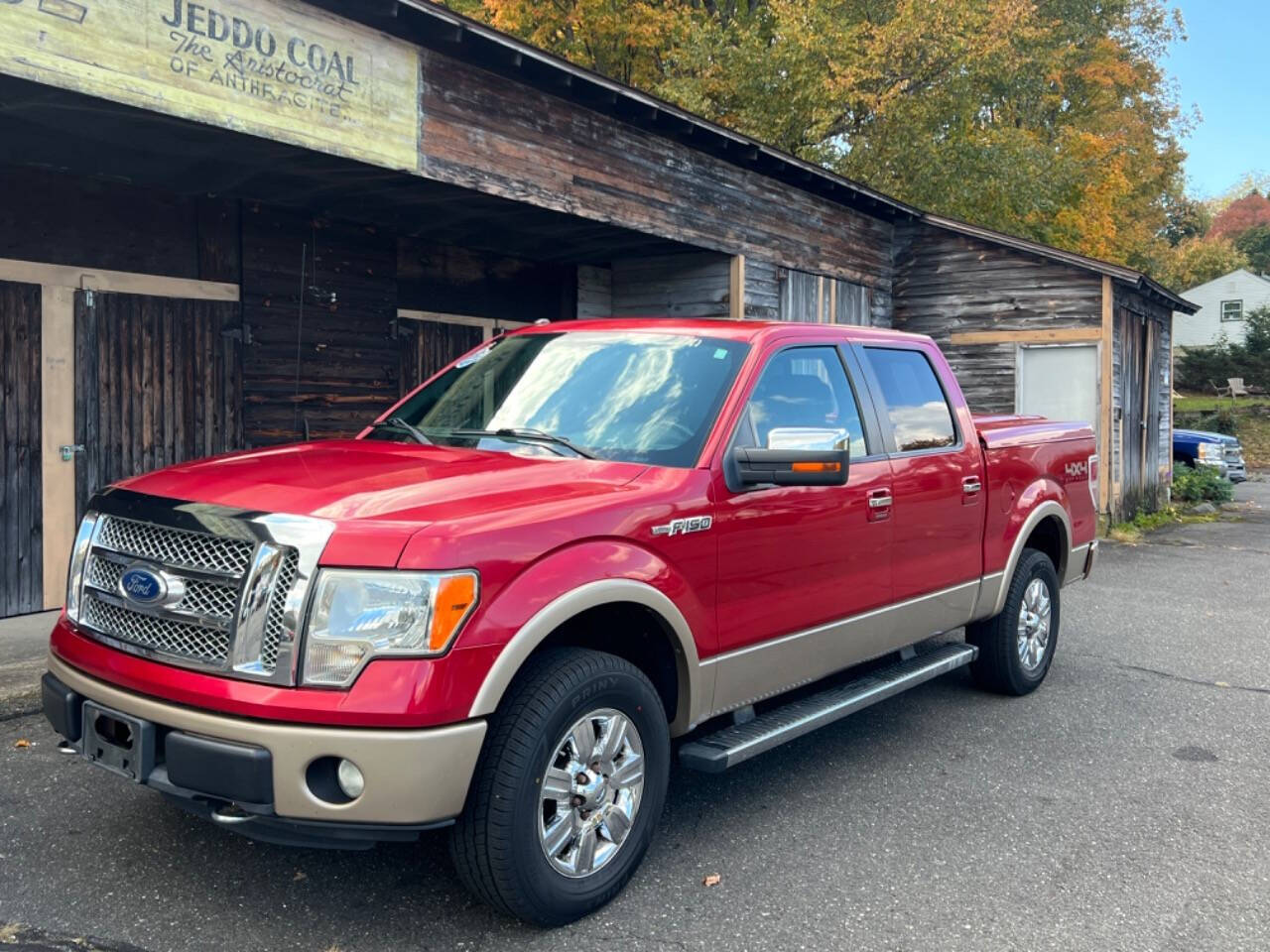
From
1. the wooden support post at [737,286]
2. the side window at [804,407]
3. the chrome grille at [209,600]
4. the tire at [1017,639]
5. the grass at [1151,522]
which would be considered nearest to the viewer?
the chrome grille at [209,600]

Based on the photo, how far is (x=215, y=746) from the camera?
2850 millimetres

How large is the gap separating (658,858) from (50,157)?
252 inches

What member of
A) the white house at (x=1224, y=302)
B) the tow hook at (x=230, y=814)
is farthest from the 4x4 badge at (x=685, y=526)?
the white house at (x=1224, y=302)

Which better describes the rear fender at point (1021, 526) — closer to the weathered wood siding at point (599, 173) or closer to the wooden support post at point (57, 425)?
Result: the weathered wood siding at point (599, 173)

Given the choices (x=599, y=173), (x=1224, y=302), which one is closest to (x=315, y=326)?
(x=599, y=173)

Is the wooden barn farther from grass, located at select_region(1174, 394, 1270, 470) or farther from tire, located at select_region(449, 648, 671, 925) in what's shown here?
grass, located at select_region(1174, 394, 1270, 470)

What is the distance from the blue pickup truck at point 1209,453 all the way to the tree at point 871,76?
5.56m

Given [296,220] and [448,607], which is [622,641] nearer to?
[448,607]

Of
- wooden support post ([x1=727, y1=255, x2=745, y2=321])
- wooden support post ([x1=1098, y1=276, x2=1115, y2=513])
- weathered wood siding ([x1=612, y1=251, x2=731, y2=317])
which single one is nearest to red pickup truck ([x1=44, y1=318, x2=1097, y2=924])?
wooden support post ([x1=727, y1=255, x2=745, y2=321])

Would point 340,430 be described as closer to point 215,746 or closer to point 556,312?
point 556,312

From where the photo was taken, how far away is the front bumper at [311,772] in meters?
2.81

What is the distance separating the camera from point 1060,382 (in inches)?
565

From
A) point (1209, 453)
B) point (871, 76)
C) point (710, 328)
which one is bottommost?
point (1209, 453)

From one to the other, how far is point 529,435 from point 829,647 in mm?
1569
